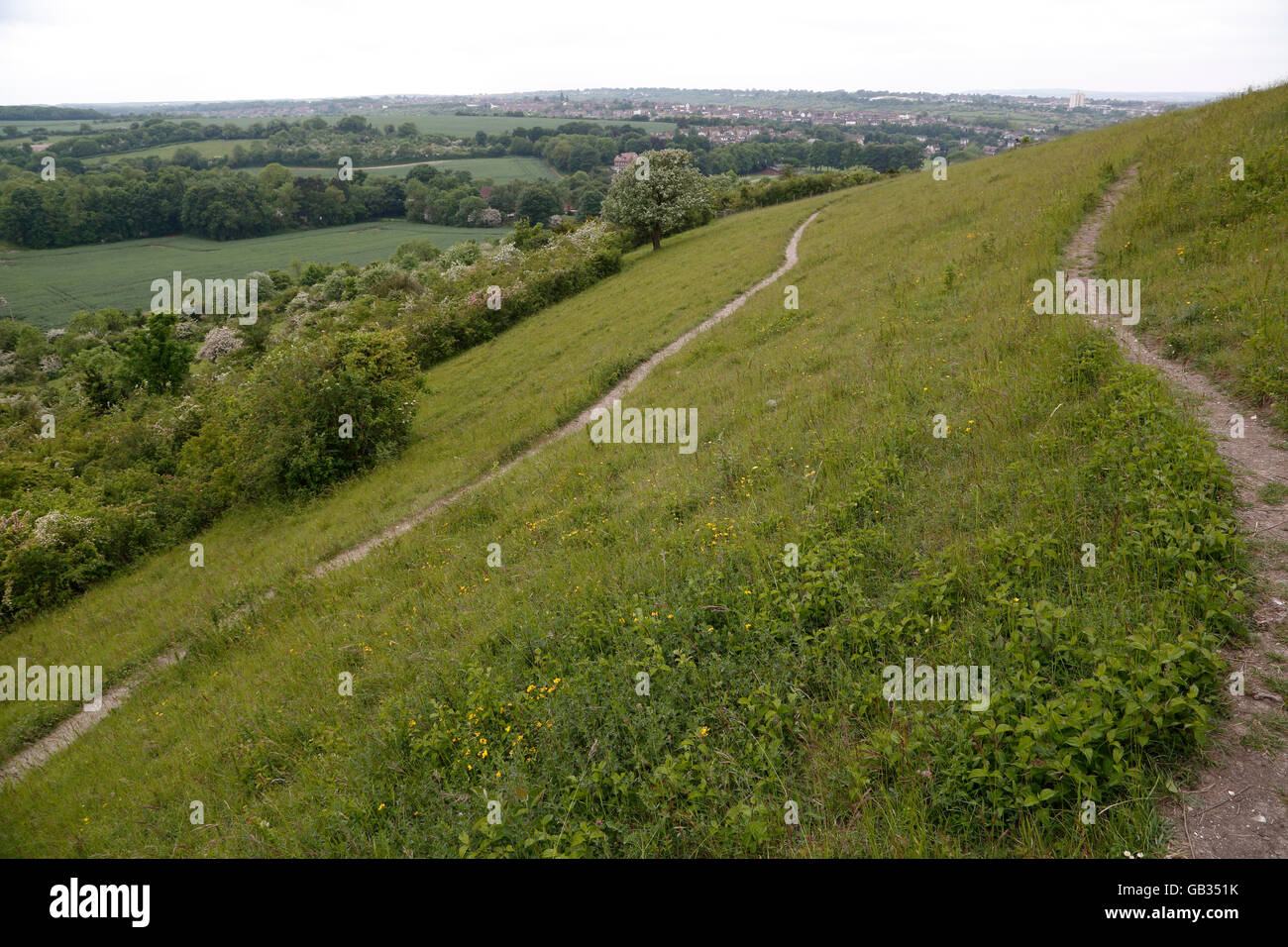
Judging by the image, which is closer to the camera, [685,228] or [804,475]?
[804,475]

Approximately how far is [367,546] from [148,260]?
138 metres

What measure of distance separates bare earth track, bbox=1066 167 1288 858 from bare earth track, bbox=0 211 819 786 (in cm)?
1525

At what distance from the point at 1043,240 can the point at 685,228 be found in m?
49.7

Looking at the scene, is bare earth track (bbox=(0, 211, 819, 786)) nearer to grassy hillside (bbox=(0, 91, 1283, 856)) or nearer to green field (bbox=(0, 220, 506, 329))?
grassy hillside (bbox=(0, 91, 1283, 856))

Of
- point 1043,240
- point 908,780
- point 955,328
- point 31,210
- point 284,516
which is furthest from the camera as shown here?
point 31,210

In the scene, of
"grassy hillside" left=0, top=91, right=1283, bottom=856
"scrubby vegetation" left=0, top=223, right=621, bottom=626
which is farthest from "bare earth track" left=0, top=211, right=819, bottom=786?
"scrubby vegetation" left=0, top=223, right=621, bottom=626

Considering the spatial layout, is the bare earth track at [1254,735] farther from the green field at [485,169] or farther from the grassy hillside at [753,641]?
the green field at [485,169]

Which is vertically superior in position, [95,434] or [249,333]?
[249,333]

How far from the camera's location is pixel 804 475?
10.5m

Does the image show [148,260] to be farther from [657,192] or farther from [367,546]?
[367,546]
